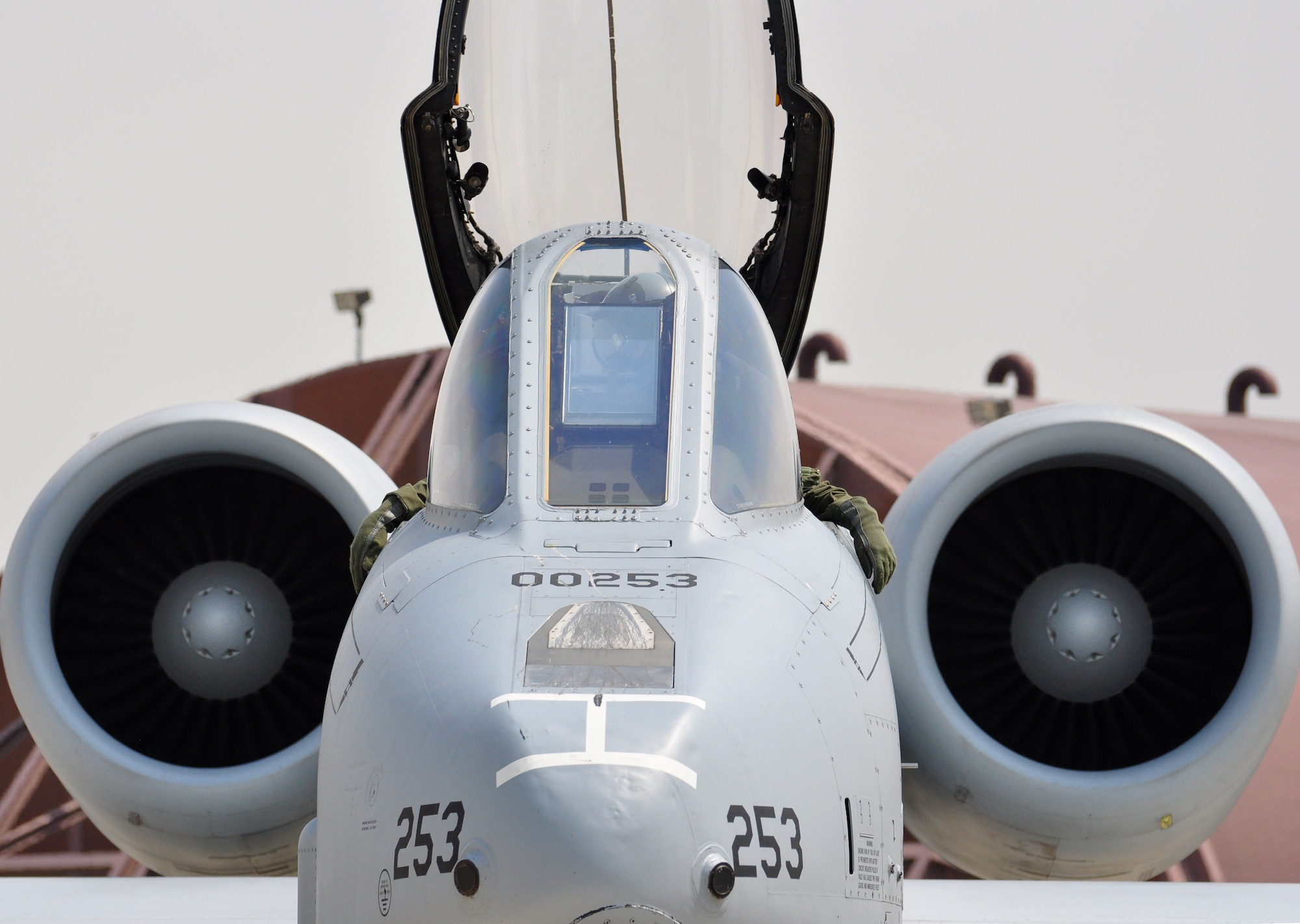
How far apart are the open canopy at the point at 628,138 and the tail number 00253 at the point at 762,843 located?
3375 millimetres

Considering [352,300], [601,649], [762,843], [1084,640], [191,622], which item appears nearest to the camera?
[762,843]

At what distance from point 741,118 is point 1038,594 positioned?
2302 millimetres

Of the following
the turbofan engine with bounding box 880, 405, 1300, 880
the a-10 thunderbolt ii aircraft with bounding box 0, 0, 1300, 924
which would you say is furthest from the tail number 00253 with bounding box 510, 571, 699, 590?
the turbofan engine with bounding box 880, 405, 1300, 880

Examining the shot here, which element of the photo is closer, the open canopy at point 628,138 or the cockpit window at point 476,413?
the cockpit window at point 476,413

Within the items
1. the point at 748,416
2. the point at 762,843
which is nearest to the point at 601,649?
the point at 762,843

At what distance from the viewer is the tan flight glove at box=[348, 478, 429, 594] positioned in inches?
182

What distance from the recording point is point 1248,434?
13.6 metres

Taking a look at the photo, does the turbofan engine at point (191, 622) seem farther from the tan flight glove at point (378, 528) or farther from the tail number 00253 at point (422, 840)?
the tail number 00253 at point (422, 840)

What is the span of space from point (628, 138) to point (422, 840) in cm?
379

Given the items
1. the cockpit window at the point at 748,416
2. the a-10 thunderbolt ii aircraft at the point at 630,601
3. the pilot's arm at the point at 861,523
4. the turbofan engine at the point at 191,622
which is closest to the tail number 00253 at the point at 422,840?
the a-10 thunderbolt ii aircraft at the point at 630,601

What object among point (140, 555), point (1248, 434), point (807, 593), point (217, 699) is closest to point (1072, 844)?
point (807, 593)

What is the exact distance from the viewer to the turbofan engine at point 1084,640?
5133 mm

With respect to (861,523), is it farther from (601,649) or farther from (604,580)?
(601,649)

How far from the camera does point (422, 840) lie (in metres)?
3.04
